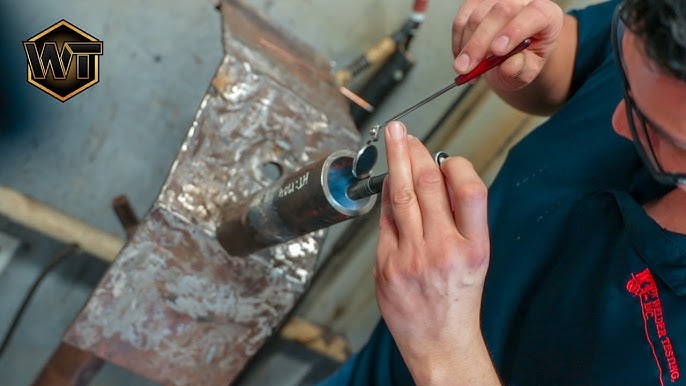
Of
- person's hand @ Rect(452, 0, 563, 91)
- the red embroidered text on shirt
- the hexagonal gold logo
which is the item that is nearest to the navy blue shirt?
the red embroidered text on shirt

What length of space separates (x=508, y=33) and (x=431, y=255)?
29 cm

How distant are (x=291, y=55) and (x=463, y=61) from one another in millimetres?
467

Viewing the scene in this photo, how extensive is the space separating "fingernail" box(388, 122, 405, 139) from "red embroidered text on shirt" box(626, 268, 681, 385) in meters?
0.29

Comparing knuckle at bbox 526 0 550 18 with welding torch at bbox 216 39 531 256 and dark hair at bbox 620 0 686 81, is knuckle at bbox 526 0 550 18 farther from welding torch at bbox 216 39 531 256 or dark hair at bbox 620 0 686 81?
dark hair at bbox 620 0 686 81

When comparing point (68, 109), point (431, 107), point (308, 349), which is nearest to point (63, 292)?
point (68, 109)

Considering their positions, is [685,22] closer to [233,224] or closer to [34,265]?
[233,224]

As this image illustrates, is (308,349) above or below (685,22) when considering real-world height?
below

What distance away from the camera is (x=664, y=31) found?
51 centimetres

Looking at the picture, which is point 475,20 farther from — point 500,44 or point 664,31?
point 664,31

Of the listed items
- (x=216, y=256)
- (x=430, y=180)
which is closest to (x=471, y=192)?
(x=430, y=180)

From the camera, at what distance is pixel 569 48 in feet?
2.94

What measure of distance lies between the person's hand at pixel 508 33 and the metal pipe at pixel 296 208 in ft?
0.63

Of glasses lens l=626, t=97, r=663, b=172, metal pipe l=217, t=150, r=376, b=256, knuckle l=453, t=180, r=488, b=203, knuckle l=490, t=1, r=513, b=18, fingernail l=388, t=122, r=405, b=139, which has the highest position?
knuckle l=490, t=1, r=513, b=18

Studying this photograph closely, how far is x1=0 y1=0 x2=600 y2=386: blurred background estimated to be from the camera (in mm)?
1347
